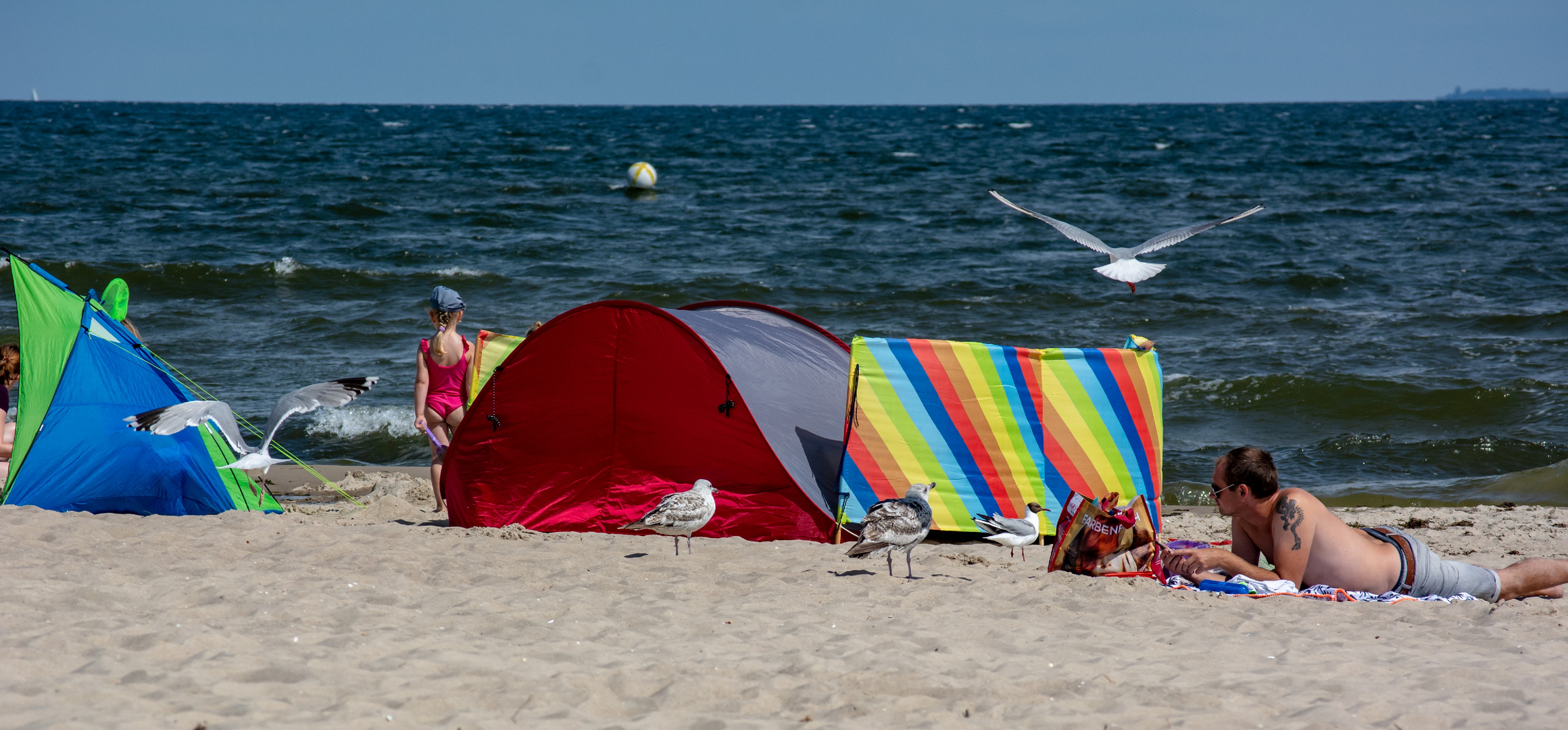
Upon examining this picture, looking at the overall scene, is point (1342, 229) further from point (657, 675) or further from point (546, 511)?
point (657, 675)

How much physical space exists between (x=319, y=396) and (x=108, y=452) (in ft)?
4.86

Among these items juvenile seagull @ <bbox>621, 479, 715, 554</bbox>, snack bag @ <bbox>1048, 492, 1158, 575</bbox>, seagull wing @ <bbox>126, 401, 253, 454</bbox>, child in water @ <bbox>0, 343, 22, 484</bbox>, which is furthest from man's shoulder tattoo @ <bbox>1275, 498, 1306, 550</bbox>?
child in water @ <bbox>0, 343, 22, 484</bbox>

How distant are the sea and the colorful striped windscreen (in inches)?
105

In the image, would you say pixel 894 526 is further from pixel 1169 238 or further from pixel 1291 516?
pixel 1169 238

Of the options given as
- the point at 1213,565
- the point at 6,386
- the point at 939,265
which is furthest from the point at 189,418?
the point at 939,265

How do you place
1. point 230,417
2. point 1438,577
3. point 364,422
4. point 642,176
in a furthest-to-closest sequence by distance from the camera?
point 642,176, point 364,422, point 230,417, point 1438,577

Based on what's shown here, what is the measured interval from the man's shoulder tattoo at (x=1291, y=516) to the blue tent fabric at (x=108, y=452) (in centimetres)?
583

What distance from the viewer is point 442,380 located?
264 inches

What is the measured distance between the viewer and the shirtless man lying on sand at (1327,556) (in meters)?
4.78

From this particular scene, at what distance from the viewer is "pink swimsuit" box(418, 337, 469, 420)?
668 cm

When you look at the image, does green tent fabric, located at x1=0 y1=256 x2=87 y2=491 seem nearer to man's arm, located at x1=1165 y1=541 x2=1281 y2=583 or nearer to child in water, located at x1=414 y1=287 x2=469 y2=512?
child in water, located at x1=414 y1=287 x2=469 y2=512

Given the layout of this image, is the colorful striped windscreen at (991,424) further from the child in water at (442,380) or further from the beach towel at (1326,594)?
the child in water at (442,380)

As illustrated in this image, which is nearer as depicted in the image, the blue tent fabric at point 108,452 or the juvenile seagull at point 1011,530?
the juvenile seagull at point 1011,530

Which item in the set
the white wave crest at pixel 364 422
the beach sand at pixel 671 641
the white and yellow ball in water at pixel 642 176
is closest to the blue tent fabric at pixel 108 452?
the beach sand at pixel 671 641
